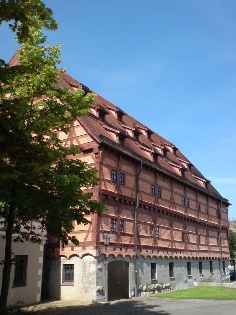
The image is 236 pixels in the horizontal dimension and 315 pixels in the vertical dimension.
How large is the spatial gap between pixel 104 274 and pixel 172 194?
12.3m

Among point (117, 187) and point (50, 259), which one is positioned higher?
point (117, 187)

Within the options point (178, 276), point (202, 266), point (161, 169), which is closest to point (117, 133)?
point (161, 169)

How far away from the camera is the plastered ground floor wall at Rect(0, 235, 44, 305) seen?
1761cm

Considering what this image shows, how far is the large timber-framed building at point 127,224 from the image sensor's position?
2098cm

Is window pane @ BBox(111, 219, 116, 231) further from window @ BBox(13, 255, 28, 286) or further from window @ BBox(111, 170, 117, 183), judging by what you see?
window @ BBox(13, 255, 28, 286)

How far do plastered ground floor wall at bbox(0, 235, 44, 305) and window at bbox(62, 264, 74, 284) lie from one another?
7.25ft

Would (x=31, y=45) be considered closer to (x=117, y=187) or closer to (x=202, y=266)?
(x=117, y=187)

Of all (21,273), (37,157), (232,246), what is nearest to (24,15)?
(37,157)

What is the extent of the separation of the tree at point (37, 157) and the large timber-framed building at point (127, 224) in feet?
26.5

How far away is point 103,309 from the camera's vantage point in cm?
1725

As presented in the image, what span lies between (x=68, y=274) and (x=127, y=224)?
16.8ft

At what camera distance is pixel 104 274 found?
2073 centimetres

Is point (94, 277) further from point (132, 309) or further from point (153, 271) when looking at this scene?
point (153, 271)

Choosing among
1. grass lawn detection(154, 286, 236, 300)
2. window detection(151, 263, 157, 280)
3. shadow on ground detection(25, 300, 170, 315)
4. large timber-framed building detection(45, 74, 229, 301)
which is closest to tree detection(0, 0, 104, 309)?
shadow on ground detection(25, 300, 170, 315)
